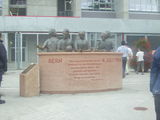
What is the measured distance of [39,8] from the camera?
43.2 m

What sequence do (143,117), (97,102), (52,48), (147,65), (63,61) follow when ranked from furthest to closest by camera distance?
1. (147,65)
2. (52,48)
3. (63,61)
4. (97,102)
5. (143,117)

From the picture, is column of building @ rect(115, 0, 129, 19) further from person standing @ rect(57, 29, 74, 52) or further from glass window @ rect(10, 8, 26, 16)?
person standing @ rect(57, 29, 74, 52)

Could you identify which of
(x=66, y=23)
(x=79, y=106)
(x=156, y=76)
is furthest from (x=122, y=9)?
(x=156, y=76)

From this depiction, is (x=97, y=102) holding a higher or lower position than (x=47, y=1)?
lower

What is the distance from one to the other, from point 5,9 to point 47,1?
198 inches

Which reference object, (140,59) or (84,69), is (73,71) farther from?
(140,59)

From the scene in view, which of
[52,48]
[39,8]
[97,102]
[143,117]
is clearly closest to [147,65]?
[52,48]

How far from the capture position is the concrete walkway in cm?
834

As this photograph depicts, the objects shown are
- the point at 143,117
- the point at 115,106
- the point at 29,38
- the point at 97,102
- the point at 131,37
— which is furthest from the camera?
the point at 131,37

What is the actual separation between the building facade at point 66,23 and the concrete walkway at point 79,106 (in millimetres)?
14549

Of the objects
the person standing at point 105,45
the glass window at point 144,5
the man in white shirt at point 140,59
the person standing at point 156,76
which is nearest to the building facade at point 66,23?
the glass window at point 144,5

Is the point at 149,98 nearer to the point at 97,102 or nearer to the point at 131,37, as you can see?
the point at 97,102

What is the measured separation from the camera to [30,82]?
37.5 feet

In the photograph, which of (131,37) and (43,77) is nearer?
(43,77)
